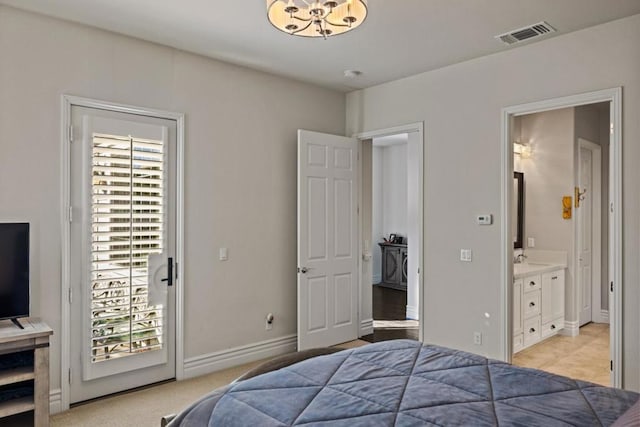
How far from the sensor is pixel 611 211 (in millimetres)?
3309

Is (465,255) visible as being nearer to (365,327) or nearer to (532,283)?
(532,283)

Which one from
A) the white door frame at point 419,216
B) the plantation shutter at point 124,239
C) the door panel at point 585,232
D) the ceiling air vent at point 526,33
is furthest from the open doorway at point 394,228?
the plantation shutter at point 124,239

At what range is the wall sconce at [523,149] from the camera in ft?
18.6

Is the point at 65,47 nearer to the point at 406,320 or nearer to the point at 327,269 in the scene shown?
the point at 327,269

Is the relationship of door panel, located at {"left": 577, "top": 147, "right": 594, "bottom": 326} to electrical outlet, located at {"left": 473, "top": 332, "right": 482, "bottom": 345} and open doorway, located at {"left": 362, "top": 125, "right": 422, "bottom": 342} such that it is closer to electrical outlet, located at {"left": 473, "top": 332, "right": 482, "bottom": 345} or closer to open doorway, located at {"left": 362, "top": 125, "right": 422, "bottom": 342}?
open doorway, located at {"left": 362, "top": 125, "right": 422, "bottom": 342}

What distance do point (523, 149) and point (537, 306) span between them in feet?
6.72

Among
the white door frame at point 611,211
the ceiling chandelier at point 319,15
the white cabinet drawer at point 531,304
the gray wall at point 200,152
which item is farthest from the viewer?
the white cabinet drawer at point 531,304

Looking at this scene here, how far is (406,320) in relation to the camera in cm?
616

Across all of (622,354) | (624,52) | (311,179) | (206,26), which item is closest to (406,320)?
(311,179)

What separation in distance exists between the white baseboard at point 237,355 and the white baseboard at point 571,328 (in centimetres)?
322

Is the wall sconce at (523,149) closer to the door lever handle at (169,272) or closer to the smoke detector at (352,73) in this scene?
the smoke detector at (352,73)

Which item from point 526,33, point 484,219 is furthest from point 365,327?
point 526,33

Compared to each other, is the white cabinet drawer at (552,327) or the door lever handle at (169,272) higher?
the door lever handle at (169,272)

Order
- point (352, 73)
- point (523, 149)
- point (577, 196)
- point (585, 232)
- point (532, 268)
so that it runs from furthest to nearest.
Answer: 1. point (523, 149)
2. point (585, 232)
3. point (577, 196)
4. point (532, 268)
5. point (352, 73)
